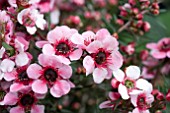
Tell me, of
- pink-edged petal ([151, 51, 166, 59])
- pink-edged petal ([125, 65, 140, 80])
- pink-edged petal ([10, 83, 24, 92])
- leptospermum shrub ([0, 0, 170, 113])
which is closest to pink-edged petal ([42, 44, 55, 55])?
leptospermum shrub ([0, 0, 170, 113])

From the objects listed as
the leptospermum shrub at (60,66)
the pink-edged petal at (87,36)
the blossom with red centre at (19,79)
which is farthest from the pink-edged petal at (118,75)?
the blossom with red centre at (19,79)

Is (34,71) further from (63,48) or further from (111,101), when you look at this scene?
(111,101)

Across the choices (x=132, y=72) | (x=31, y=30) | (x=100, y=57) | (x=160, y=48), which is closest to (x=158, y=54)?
(x=160, y=48)

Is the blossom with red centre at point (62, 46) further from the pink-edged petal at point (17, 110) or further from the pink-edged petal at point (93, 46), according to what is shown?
the pink-edged petal at point (17, 110)

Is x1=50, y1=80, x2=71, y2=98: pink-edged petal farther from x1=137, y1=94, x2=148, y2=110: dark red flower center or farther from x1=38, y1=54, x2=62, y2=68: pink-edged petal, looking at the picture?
x1=137, y1=94, x2=148, y2=110: dark red flower center

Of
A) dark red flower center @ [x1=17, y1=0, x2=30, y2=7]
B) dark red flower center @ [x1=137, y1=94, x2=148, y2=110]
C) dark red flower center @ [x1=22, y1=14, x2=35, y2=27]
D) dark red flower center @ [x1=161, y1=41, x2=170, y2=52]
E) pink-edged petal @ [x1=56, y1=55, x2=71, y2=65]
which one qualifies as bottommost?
dark red flower center @ [x1=137, y1=94, x2=148, y2=110]

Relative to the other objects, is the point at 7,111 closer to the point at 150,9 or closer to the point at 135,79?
the point at 135,79
